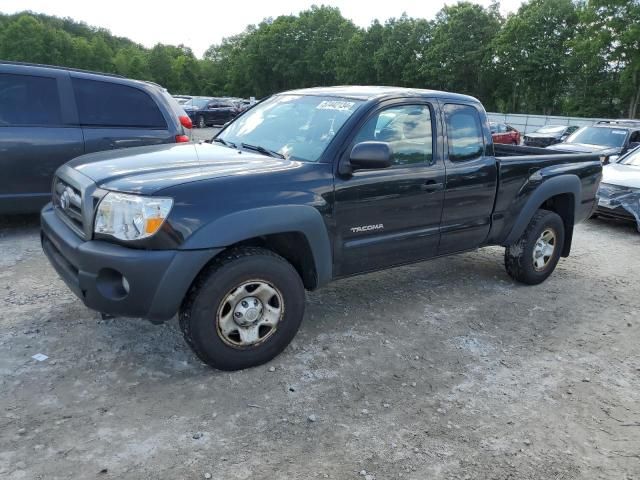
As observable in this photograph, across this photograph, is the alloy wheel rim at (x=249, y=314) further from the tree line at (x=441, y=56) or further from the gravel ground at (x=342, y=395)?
the tree line at (x=441, y=56)

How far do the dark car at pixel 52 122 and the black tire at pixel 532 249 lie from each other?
436cm

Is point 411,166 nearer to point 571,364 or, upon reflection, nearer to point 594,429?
point 571,364

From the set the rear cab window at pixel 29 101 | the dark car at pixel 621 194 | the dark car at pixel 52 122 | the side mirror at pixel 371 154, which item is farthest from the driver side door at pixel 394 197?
the dark car at pixel 621 194

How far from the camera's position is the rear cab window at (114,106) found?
19.9ft

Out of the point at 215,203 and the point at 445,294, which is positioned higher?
the point at 215,203

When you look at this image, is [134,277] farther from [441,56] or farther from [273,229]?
[441,56]

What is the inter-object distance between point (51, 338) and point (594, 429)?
3537 millimetres

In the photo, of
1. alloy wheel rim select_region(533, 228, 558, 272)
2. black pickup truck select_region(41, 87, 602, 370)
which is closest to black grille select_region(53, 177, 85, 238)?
black pickup truck select_region(41, 87, 602, 370)

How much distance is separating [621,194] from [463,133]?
5051 millimetres

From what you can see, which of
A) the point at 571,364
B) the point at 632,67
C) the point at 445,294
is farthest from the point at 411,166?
the point at 632,67

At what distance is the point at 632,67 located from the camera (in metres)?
36.1

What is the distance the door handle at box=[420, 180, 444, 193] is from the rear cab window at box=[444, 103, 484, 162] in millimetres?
281

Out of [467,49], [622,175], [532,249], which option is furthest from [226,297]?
[467,49]

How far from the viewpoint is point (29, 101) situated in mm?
5773
